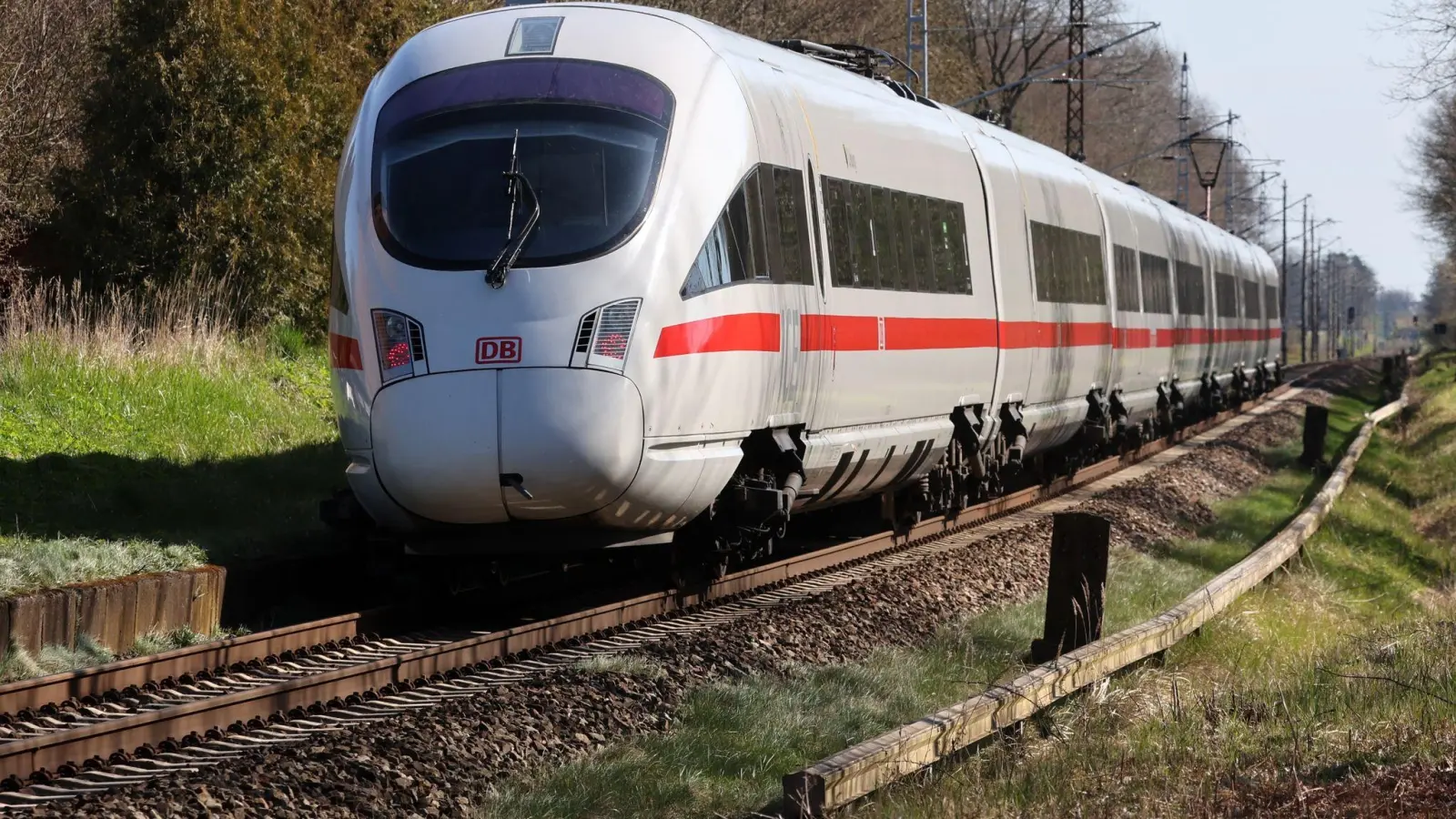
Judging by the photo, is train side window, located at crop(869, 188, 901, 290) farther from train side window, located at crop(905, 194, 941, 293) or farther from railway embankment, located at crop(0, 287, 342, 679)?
railway embankment, located at crop(0, 287, 342, 679)

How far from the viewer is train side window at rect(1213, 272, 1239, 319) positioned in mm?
30656

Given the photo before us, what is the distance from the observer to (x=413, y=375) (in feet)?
29.6

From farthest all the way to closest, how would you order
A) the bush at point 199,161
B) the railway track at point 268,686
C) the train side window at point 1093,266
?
1. the bush at point 199,161
2. the train side window at point 1093,266
3. the railway track at point 268,686

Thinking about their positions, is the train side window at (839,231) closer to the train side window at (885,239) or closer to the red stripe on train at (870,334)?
the red stripe on train at (870,334)

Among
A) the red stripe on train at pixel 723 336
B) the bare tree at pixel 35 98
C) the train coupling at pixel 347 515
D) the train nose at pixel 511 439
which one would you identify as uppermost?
the bare tree at pixel 35 98

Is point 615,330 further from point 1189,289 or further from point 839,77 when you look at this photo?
point 1189,289

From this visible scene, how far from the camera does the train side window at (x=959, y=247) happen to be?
1405 centimetres

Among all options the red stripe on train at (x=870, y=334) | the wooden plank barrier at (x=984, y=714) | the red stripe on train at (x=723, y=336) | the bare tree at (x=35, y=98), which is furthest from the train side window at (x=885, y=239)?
the bare tree at (x=35, y=98)

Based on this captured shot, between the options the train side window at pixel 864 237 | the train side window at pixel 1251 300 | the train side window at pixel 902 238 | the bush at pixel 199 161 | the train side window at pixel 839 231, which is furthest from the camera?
the train side window at pixel 1251 300

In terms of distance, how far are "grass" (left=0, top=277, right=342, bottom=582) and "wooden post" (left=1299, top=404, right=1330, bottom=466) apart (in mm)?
13984

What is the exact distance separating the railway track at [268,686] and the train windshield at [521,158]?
78.4 inches

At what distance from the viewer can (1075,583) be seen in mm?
9477

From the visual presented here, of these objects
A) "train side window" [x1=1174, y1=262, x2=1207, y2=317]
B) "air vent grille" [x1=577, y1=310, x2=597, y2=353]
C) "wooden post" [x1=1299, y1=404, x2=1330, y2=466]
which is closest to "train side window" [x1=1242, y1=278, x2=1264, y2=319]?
"train side window" [x1=1174, y1=262, x2=1207, y2=317]

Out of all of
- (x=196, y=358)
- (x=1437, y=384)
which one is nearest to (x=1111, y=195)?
(x=196, y=358)
